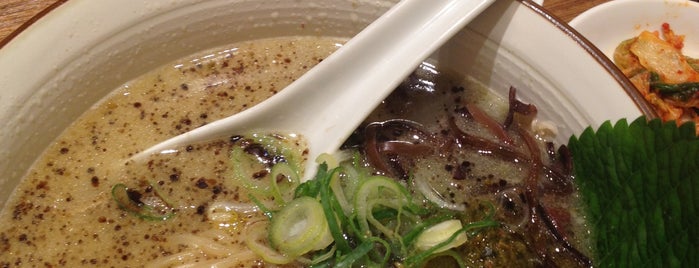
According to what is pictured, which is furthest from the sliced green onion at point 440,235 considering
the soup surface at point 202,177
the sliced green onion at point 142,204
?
the sliced green onion at point 142,204

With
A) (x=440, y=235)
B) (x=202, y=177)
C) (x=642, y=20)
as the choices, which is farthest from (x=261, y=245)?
(x=642, y=20)

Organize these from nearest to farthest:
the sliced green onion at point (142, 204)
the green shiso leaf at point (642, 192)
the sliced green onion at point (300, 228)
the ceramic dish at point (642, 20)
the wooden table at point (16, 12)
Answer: the green shiso leaf at point (642, 192) < the sliced green onion at point (300, 228) < the sliced green onion at point (142, 204) < the wooden table at point (16, 12) < the ceramic dish at point (642, 20)

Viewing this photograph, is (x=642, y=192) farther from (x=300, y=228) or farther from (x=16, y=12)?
(x=16, y=12)

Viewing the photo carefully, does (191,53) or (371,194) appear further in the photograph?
(191,53)

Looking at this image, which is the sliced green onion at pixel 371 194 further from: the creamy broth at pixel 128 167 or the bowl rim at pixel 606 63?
the bowl rim at pixel 606 63

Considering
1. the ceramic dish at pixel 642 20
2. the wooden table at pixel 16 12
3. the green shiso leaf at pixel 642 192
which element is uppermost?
the wooden table at pixel 16 12

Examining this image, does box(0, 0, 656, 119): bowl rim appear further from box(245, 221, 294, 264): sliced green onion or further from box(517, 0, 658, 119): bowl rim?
box(245, 221, 294, 264): sliced green onion

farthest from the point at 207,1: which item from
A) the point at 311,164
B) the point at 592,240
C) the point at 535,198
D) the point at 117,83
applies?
the point at 592,240
